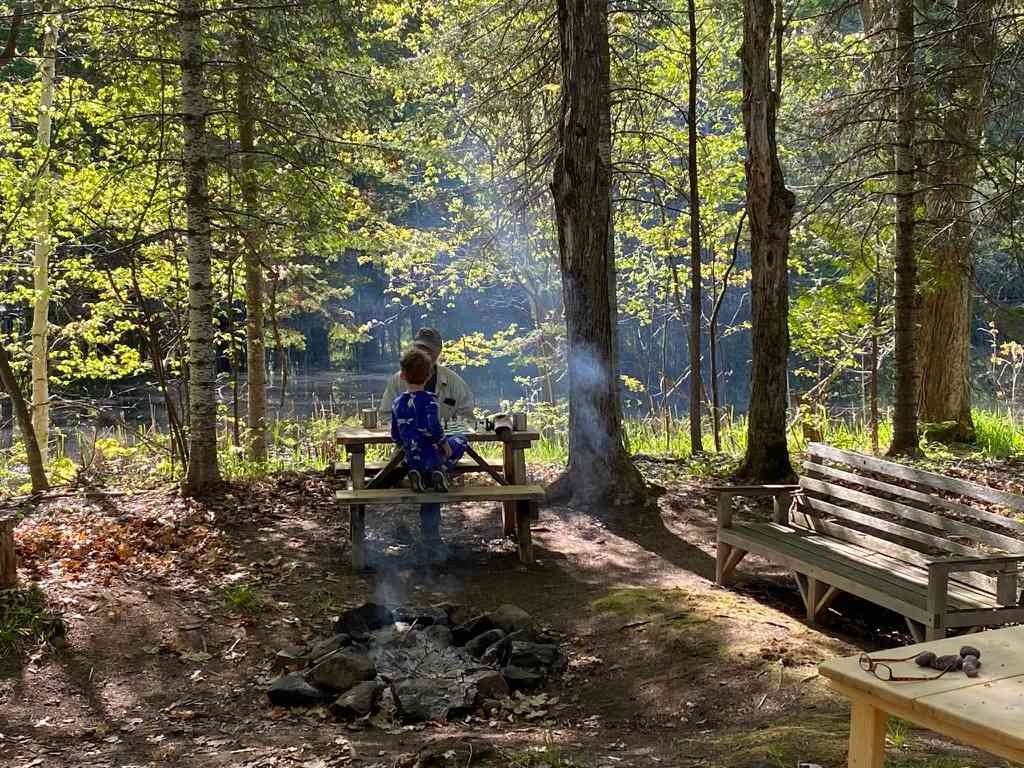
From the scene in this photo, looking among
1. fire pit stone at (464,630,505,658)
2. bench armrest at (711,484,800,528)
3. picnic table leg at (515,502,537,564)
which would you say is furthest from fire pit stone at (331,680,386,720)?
bench armrest at (711,484,800,528)

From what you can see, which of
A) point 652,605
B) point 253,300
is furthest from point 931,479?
point 253,300

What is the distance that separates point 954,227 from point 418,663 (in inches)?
312

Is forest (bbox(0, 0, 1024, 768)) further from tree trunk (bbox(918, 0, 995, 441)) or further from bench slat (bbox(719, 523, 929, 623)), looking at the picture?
bench slat (bbox(719, 523, 929, 623))

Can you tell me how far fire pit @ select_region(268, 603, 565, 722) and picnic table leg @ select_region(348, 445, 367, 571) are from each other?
1.01 meters

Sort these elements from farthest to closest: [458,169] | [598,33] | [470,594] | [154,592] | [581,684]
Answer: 1. [458,169]
2. [598,33]
3. [470,594]
4. [154,592]
5. [581,684]

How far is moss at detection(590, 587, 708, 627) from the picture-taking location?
568cm

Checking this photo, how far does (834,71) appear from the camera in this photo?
45.0 ft

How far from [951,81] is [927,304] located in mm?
3229

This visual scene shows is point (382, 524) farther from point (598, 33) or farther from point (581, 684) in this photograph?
point (598, 33)

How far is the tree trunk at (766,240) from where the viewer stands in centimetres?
905

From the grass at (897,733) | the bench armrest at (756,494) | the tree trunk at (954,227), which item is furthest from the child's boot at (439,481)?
the tree trunk at (954,227)

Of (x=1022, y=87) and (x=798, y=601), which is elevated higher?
(x=1022, y=87)

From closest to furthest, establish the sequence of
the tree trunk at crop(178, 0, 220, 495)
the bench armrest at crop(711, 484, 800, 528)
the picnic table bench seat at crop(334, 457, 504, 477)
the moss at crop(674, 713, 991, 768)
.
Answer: the moss at crop(674, 713, 991, 768), the bench armrest at crop(711, 484, 800, 528), the picnic table bench seat at crop(334, 457, 504, 477), the tree trunk at crop(178, 0, 220, 495)

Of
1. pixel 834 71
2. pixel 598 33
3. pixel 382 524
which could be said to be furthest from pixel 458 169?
pixel 382 524
